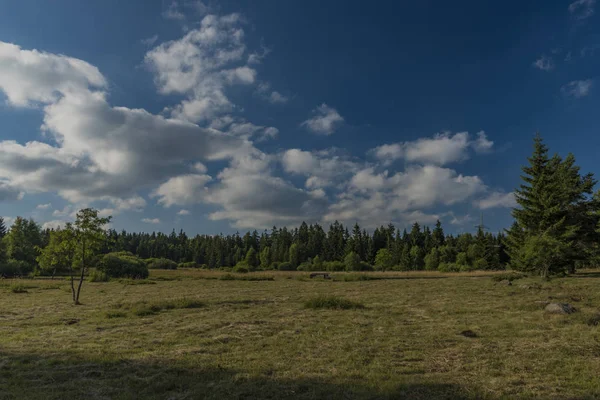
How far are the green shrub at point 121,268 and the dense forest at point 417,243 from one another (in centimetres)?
271

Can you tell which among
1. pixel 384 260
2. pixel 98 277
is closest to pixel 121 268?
pixel 98 277

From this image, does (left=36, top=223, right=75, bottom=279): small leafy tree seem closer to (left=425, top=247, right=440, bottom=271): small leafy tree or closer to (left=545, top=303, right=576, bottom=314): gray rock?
(left=545, top=303, right=576, bottom=314): gray rock

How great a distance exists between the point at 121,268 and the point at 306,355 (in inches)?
1772

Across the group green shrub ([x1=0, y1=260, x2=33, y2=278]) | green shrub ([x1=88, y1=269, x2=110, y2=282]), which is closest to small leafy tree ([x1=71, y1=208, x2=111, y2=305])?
green shrub ([x1=88, y1=269, x2=110, y2=282])

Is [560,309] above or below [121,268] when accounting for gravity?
above

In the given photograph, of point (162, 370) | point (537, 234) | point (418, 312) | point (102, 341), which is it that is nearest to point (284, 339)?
point (162, 370)

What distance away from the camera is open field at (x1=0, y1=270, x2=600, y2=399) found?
6.75 metres

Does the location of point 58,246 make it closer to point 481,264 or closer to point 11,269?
point 11,269

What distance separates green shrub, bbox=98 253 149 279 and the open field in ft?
104

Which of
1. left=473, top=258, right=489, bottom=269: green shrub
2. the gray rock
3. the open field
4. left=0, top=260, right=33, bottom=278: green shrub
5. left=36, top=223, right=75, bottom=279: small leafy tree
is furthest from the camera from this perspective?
left=473, top=258, right=489, bottom=269: green shrub

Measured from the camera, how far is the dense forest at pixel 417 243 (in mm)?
33281

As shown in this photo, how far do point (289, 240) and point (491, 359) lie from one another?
13243 centimetres

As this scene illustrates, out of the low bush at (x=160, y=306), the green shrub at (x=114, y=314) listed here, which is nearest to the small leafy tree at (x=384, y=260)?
the low bush at (x=160, y=306)

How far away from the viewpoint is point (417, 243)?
121 meters
